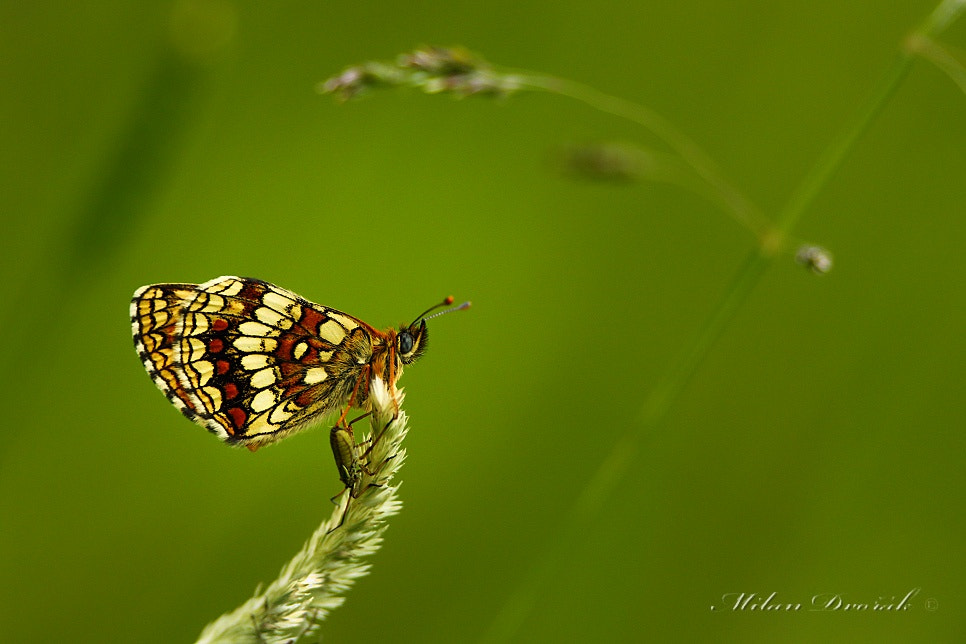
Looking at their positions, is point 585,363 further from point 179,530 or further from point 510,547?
point 179,530

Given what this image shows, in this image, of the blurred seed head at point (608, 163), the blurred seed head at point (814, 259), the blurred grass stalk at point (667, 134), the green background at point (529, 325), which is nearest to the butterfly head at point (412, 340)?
the green background at point (529, 325)

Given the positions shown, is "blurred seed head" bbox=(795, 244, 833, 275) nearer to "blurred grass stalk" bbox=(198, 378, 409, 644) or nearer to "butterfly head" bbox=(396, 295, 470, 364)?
"blurred grass stalk" bbox=(198, 378, 409, 644)

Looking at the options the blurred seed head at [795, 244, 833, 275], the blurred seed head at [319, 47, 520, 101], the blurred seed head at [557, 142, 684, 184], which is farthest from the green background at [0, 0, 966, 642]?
the blurred seed head at [557, 142, 684, 184]
